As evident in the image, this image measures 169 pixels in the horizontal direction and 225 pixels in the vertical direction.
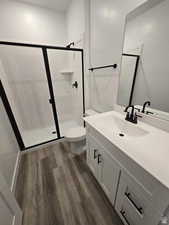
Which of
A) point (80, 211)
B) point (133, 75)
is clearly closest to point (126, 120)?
point (133, 75)

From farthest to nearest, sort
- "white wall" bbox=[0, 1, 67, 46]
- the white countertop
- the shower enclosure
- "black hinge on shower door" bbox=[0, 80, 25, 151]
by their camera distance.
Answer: the shower enclosure → "white wall" bbox=[0, 1, 67, 46] → "black hinge on shower door" bbox=[0, 80, 25, 151] → the white countertop

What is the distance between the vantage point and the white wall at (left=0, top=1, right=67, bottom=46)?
1796mm

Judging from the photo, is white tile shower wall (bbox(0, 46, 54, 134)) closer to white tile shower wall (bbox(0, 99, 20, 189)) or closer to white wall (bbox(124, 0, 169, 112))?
white tile shower wall (bbox(0, 99, 20, 189))

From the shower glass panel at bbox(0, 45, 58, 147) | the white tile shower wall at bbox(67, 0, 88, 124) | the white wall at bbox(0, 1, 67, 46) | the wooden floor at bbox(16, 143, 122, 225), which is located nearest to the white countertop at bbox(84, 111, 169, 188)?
the wooden floor at bbox(16, 143, 122, 225)

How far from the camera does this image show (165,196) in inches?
19.7

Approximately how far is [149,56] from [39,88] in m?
2.22

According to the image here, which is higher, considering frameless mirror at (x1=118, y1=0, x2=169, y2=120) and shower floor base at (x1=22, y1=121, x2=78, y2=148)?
frameless mirror at (x1=118, y1=0, x2=169, y2=120)

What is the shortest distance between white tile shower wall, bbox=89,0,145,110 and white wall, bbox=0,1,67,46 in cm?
109

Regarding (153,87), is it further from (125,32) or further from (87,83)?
(87,83)

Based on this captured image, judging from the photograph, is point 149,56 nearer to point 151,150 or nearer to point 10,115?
point 151,150

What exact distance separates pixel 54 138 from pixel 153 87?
6.53 ft

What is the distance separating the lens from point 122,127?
118 centimetres

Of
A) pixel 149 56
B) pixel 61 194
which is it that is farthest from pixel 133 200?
pixel 149 56

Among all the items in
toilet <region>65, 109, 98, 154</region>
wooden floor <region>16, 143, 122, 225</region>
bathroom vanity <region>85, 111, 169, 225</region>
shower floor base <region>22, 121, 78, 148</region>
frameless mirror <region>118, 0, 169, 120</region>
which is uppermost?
frameless mirror <region>118, 0, 169, 120</region>
